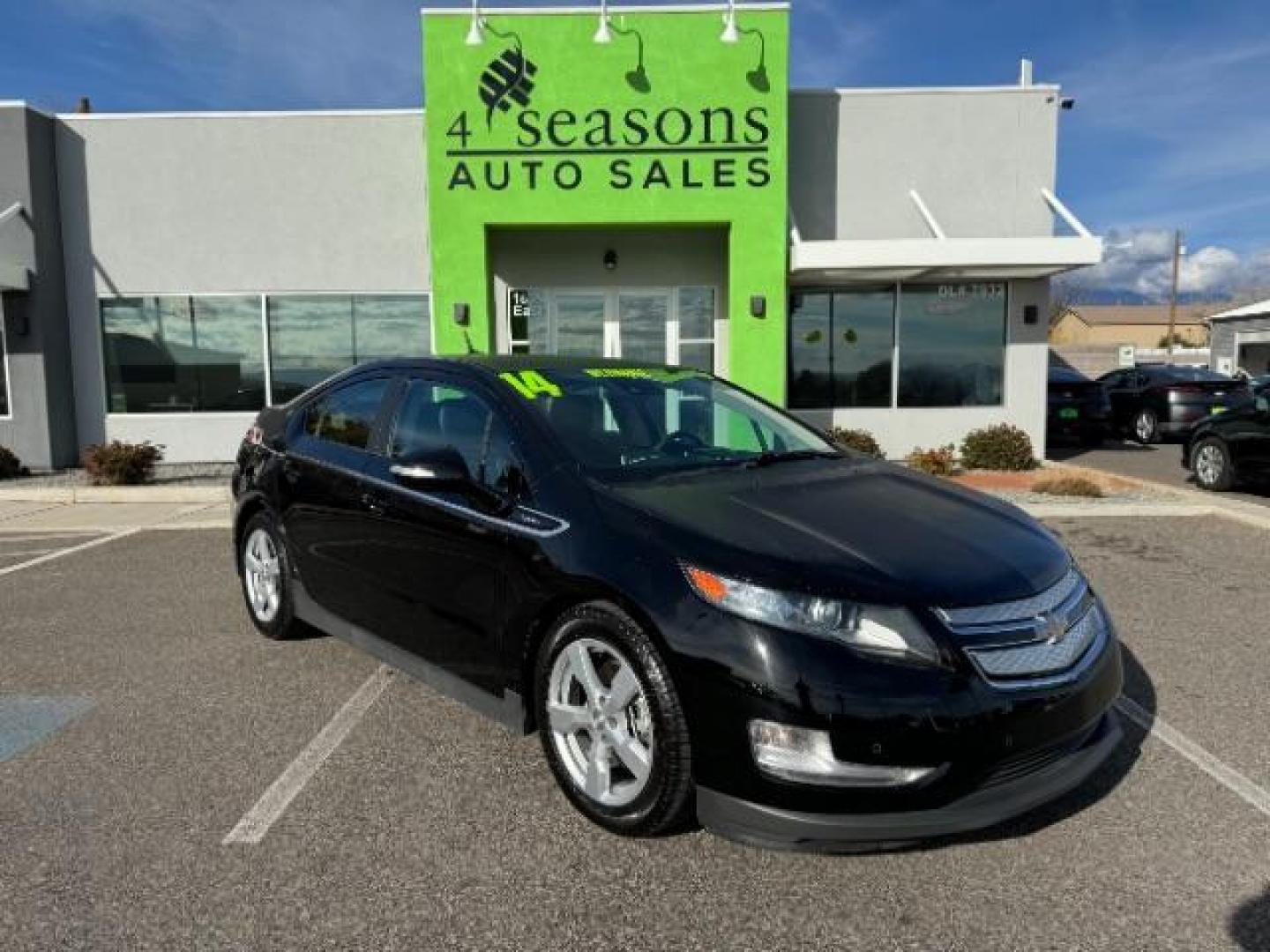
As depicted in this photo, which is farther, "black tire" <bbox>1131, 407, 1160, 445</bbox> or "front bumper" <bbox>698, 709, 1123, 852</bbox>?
"black tire" <bbox>1131, 407, 1160, 445</bbox>

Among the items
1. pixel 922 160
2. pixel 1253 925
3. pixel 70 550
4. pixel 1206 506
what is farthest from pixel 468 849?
pixel 922 160

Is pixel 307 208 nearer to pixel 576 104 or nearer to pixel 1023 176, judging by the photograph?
pixel 576 104

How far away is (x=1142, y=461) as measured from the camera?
14.4 m

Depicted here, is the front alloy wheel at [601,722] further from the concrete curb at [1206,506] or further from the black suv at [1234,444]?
the black suv at [1234,444]

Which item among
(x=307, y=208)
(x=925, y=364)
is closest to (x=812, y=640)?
(x=925, y=364)

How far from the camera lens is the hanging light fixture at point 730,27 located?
1120 cm

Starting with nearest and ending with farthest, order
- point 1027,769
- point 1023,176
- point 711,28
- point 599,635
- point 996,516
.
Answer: point 1027,769 → point 599,635 → point 996,516 → point 711,28 → point 1023,176

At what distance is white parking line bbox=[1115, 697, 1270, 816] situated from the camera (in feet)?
10.8

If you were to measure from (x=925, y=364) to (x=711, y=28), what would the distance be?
5.51 meters

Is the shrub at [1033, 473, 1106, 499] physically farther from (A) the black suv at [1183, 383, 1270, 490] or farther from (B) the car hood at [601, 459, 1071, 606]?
(B) the car hood at [601, 459, 1071, 606]

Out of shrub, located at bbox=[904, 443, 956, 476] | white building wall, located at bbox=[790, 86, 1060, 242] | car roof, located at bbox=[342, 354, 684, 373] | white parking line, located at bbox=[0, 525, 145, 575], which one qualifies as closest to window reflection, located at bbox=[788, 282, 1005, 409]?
white building wall, located at bbox=[790, 86, 1060, 242]

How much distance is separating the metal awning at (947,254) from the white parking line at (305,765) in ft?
Result: 28.8

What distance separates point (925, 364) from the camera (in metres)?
13.1

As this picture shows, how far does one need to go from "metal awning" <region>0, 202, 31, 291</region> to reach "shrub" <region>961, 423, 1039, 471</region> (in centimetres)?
1298
